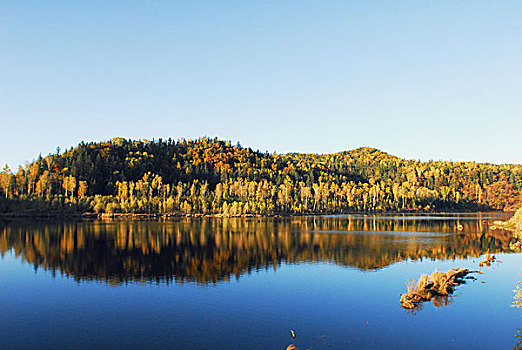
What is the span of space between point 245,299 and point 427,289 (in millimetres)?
18316

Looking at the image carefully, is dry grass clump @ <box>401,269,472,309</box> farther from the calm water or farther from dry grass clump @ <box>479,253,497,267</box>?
dry grass clump @ <box>479,253,497,267</box>

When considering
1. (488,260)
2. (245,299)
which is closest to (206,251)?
(245,299)

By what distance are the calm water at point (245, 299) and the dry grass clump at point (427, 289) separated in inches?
37.8

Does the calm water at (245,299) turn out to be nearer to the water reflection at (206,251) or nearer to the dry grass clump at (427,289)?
the water reflection at (206,251)

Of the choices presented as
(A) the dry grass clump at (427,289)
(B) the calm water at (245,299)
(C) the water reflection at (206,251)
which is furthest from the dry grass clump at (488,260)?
(A) the dry grass clump at (427,289)

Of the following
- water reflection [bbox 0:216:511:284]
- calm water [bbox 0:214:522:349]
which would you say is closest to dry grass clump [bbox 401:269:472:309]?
calm water [bbox 0:214:522:349]

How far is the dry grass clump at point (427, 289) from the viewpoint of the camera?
3941cm

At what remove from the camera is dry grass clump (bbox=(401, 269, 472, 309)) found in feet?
129

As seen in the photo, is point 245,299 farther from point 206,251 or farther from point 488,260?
point 488,260

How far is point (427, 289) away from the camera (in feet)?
138

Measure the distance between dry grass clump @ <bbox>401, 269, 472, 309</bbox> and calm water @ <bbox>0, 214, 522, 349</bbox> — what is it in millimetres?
961

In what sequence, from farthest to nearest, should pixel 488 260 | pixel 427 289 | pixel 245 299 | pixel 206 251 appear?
pixel 206 251
pixel 488 260
pixel 427 289
pixel 245 299

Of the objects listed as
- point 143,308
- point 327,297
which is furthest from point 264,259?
point 143,308

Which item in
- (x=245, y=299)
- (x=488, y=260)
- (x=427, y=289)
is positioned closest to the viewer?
(x=245, y=299)
